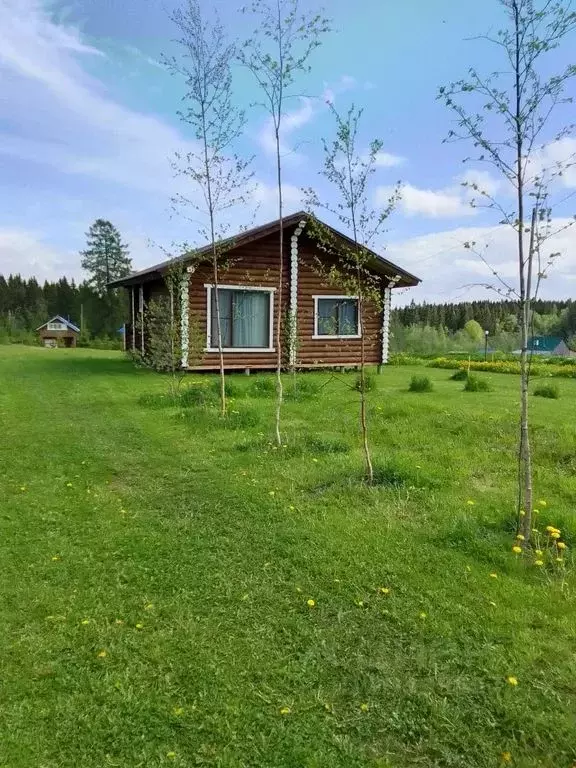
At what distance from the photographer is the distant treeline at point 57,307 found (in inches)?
1925

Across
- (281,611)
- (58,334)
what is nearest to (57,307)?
(58,334)

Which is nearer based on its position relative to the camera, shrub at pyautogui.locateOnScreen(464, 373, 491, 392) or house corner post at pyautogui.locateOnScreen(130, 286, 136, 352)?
shrub at pyautogui.locateOnScreen(464, 373, 491, 392)

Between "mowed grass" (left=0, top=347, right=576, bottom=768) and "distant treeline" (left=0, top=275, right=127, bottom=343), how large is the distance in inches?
1557

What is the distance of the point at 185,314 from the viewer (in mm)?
14086

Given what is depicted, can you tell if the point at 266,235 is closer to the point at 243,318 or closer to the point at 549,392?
the point at 243,318

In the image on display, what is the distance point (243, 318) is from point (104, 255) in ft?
135

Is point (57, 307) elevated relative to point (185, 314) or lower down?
elevated

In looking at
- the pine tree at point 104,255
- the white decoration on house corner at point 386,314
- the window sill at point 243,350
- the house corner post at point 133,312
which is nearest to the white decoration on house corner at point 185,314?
the window sill at point 243,350

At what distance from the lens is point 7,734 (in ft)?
7.68

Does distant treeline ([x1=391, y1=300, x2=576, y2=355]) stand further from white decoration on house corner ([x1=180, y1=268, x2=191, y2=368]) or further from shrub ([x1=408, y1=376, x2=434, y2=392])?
white decoration on house corner ([x1=180, y1=268, x2=191, y2=368])

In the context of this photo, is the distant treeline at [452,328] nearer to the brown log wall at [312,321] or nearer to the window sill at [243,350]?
the brown log wall at [312,321]

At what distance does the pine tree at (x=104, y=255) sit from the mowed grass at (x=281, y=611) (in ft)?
159

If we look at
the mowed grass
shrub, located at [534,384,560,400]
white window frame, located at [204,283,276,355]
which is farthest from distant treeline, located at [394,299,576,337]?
the mowed grass

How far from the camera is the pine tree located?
51938mm
